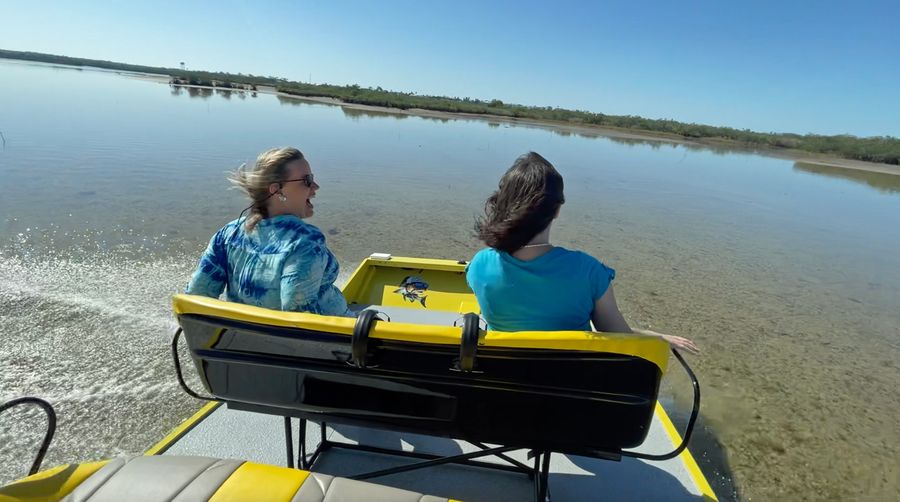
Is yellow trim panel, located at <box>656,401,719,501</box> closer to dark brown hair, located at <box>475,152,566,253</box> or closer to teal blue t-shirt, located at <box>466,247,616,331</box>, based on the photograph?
teal blue t-shirt, located at <box>466,247,616,331</box>

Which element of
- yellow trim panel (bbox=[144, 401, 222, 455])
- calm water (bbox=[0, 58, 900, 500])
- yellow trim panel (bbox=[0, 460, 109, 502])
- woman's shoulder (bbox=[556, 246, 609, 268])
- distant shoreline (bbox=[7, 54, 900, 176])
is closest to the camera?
yellow trim panel (bbox=[0, 460, 109, 502])

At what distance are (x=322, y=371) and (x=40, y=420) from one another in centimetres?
249

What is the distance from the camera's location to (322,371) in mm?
1792

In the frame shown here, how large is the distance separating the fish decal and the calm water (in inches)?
71.3

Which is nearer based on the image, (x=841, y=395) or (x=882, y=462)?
(x=882, y=462)

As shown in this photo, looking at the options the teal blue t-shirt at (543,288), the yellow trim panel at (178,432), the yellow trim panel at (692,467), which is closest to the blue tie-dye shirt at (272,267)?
the teal blue t-shirt at (543,288)

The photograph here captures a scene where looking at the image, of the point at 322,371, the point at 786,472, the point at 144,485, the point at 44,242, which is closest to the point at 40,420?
the point at 144,485

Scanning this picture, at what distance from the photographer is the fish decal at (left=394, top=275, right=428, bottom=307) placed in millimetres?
4062

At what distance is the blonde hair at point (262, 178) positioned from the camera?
6.98 ft

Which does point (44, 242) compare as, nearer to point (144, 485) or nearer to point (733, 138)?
point (144, 485)

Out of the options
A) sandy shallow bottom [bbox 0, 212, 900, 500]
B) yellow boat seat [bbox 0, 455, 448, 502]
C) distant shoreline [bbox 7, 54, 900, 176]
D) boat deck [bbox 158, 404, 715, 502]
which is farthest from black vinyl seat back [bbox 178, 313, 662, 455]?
distant shoreline [bbox 7, 54, 900, 176]

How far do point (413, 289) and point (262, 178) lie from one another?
7.12 feet

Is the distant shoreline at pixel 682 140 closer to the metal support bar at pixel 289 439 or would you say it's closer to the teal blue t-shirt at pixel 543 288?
the teal blue t-shirt at pixel 543 288

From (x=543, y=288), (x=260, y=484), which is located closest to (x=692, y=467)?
(x=543, y=288)
